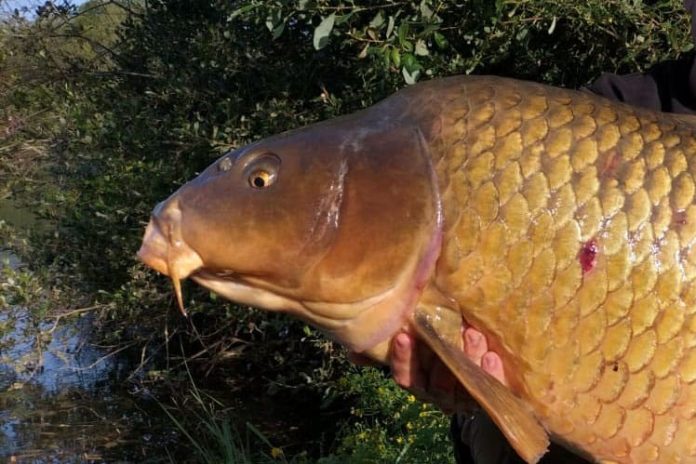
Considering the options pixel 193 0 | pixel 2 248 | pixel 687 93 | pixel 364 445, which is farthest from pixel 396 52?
pixel 2 248

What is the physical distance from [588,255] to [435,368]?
0.36m

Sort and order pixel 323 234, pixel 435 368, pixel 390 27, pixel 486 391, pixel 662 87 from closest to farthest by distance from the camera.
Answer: pixel 486 391, pixel 323 234, pixel 435 368, pixel 662 87, pixel 390 27

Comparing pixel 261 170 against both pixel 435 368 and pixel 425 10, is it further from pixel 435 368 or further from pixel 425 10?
pixel 425 10

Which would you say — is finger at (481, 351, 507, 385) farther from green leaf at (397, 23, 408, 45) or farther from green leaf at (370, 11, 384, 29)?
green leaf at (370, 11, 384, 29)

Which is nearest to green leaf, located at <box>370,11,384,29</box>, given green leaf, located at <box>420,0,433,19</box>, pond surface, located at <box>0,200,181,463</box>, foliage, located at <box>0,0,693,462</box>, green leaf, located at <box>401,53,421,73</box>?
foliage, located at <box>0,0,693,462</box>

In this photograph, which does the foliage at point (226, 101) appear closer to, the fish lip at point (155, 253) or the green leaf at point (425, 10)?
the green leaf at point (425, 10)

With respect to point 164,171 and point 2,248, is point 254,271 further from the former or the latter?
point 2,248

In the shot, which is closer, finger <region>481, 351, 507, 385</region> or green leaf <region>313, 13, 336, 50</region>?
finger <region>481, 351, 507, 385</region>

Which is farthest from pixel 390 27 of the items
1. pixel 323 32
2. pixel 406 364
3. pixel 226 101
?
pixel 406 364

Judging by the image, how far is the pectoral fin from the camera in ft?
3.94

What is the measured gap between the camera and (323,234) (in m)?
1.32

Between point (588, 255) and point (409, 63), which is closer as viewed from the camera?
point (588, 255)

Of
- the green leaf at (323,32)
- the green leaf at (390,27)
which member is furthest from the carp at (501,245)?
the green leaf at (390,27)

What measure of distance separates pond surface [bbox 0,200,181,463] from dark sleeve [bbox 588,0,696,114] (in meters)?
3.64
